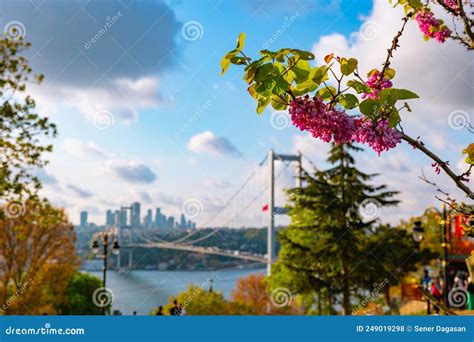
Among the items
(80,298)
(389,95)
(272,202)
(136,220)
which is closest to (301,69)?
(389,95)

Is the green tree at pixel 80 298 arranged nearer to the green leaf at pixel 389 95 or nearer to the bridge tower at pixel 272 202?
the bridge tower at pixel 272 202

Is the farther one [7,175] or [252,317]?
[7,175]

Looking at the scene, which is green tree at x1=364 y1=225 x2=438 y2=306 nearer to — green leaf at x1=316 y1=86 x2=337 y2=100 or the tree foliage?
the tree foliage

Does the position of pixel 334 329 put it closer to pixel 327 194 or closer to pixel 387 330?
pixel 387 330

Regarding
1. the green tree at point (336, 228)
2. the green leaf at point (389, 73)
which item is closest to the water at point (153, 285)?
the green tree at point (336, 228)

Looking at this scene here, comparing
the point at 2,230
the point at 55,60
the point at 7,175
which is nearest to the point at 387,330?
the point at 7,175

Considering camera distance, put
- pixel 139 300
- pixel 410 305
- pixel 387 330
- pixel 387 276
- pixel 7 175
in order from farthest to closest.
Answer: pixel 139 300, pixel 410 305, pixel 387 276, pixel 7 175, pixel 387 330
